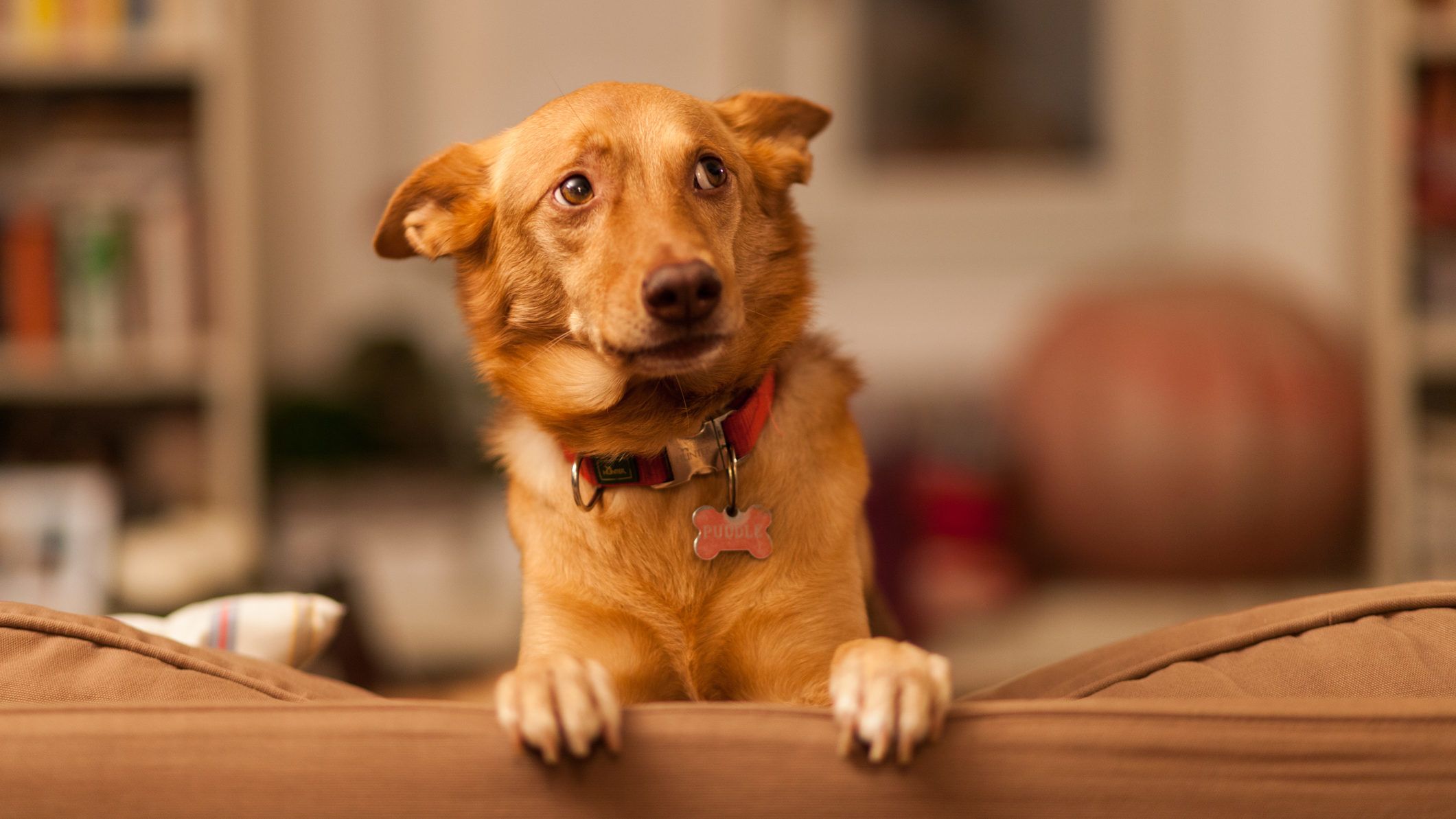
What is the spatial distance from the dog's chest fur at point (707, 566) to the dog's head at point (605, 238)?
0.30 feet

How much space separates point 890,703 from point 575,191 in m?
0.67

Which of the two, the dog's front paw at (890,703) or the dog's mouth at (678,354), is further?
the dog's mouth at (678,354)

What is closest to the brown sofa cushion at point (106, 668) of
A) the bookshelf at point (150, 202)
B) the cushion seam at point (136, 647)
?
the cushion seam at point (136, 647)

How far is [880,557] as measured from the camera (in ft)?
9.84

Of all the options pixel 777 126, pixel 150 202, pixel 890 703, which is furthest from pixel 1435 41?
pixel 150 202

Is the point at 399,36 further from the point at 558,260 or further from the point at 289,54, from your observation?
the point at 558,260

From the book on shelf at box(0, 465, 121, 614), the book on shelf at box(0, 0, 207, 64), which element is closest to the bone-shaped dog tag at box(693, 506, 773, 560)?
the book on shelf at box(0, 465, 121, 614)

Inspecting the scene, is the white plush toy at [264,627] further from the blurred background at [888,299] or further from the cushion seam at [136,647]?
the blurred background at [888,299]

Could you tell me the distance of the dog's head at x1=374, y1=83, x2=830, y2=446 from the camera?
43.1 inches

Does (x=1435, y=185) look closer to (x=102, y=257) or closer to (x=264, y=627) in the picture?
(x=264, y=627)

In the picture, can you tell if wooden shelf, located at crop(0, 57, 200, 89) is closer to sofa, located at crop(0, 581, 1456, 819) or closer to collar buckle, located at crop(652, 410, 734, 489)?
collar buckle, located at crop(652, 410, 734, 489)

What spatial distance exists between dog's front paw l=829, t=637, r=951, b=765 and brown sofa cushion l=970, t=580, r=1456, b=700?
0.17 meters

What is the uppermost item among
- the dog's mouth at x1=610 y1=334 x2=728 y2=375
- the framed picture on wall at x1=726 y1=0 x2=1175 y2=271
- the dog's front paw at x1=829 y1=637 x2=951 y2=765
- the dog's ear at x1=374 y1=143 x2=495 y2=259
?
the framed picture on wall at x1=726 y1=0 x2=1175 y2=271

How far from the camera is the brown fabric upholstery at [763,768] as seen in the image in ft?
2.20
